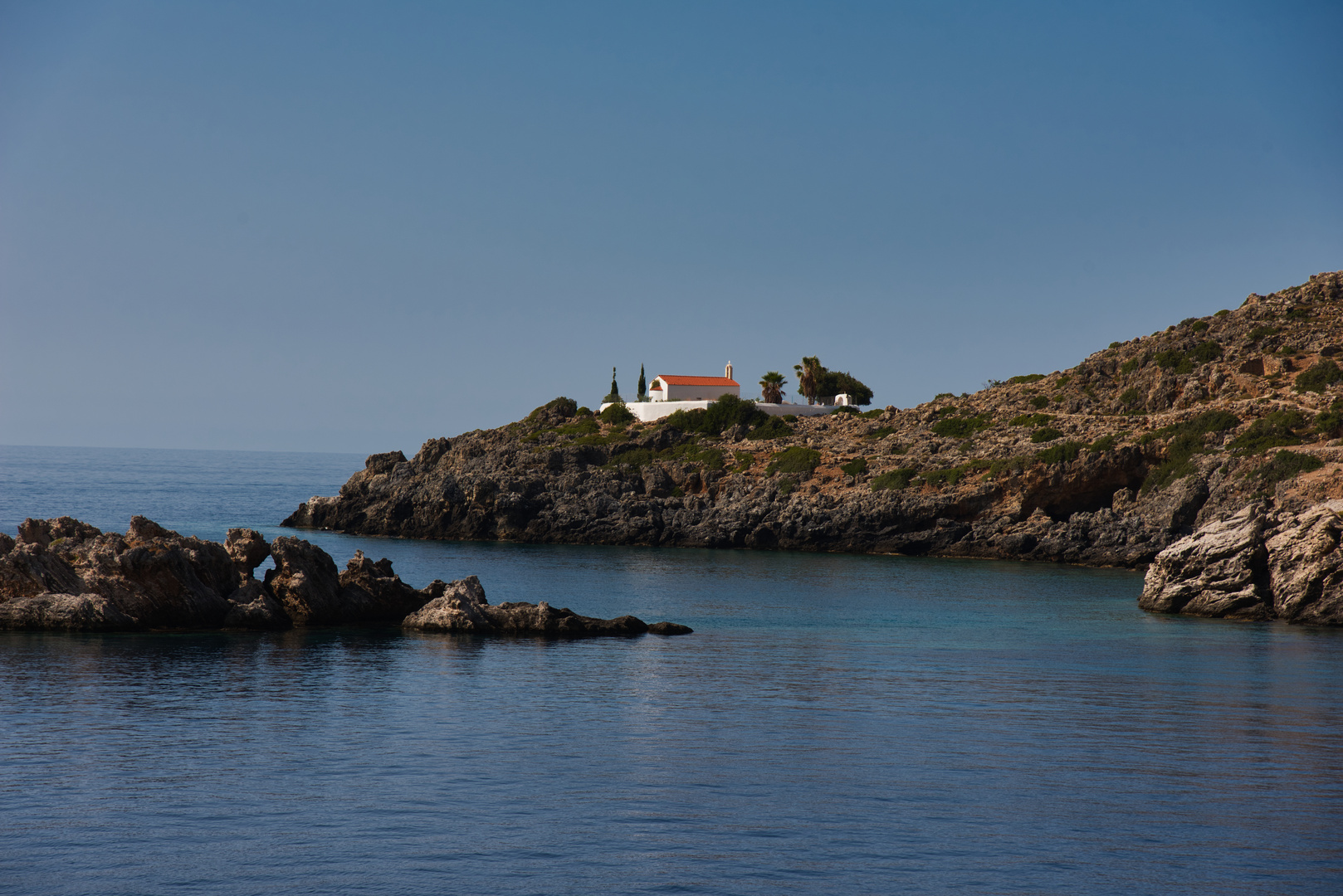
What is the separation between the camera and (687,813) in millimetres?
16594

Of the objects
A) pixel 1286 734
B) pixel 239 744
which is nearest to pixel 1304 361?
pixel 1286 734

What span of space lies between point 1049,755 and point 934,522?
5982 cm

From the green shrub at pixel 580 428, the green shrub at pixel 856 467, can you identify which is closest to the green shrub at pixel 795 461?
the green shrub at pixel 856 467

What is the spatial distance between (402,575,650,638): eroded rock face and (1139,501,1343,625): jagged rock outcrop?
2523 centimetres

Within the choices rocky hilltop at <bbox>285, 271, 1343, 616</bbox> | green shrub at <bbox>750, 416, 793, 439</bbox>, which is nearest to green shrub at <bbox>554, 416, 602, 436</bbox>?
rocky hilltop at <bbox>285, 271, 1343, 616</bbox>

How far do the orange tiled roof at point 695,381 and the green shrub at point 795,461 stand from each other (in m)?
26.5

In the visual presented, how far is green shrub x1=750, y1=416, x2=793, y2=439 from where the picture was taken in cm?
10006

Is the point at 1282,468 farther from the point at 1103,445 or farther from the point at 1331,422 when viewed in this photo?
the point at 1103,445

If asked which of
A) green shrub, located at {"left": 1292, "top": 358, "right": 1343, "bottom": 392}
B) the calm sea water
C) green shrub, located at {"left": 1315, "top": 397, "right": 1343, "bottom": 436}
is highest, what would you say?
green shrub, located at {"left": 1292, "top": 358, "right": 1343, "bottom": 392}

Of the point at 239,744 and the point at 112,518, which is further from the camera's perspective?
the point at 112,518

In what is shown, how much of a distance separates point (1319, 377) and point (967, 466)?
95.7 feet

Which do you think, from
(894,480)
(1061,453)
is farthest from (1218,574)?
(894,480)

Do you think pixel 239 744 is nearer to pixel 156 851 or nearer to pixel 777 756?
pixel 156 851

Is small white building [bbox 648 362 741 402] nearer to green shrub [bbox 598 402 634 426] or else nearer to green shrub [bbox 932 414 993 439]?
green shrub [bbox 598 402 634 426]
